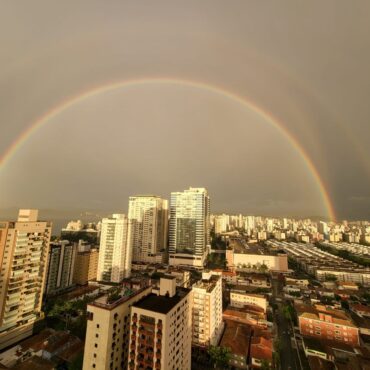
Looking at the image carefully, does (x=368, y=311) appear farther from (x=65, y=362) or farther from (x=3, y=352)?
(x=3, y=352)

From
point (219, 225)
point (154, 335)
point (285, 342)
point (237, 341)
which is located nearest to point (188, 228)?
point (285, 342)

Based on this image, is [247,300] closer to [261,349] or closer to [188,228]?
[261,349]

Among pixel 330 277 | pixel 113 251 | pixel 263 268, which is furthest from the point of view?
pixel 263 268

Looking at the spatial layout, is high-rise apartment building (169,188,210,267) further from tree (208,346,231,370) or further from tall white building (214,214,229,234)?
tall white building (214,214,229,234)

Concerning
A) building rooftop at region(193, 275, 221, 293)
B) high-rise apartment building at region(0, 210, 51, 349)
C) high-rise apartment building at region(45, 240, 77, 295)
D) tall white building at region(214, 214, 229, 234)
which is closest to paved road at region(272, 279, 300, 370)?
building rooftop at region(193, 275, 221, 293)

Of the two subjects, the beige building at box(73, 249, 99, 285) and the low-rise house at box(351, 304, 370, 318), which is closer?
the low-rise house at box(351, 304, 370, 318)

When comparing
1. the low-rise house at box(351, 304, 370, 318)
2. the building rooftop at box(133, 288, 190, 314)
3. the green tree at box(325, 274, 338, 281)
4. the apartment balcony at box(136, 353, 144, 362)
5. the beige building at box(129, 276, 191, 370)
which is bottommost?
the low-rise house at box(351, 304, 370, 318)

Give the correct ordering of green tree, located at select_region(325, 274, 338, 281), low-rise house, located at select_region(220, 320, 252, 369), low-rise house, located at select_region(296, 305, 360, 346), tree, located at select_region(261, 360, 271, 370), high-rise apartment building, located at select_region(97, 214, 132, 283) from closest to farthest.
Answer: tree, located at select_region(261, 360, 271, 370), low-rise house, located at select_region(220, 320, 252, 369), low-rise house, located at select_region(296, 305, 360, 346), high-rise apartment building, located at select_region(97, 214, 132, 283), green tree, located at select_region(325, 274, 338, 281)
